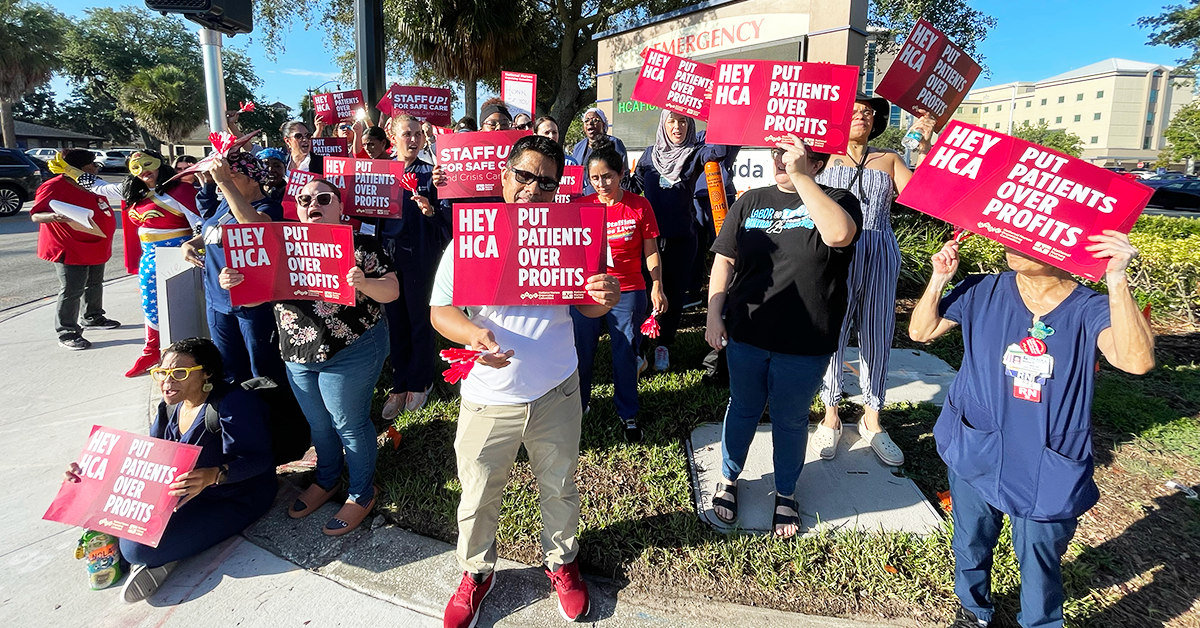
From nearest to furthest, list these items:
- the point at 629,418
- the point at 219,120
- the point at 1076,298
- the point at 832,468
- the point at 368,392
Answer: the point at 1076,298
the point at 368,392
the point at 832,468
the point at 629,418
the point at 219,120

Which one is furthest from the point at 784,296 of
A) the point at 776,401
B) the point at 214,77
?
the point at 214,77

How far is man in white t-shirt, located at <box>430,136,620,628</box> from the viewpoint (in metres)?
2.25

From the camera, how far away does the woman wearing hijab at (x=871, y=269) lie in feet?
11.6

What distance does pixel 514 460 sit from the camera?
2.46 m

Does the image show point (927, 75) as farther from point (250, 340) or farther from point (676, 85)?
point (250, 340)

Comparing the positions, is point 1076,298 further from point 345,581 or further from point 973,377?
point 345,581

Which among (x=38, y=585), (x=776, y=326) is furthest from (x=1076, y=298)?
(x=38, y=585)

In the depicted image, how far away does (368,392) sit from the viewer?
3.09 m

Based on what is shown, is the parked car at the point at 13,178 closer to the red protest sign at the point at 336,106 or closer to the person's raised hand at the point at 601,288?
the red protest sign at the point at 336,106

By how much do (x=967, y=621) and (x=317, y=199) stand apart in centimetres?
336

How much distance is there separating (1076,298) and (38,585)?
4.32 m

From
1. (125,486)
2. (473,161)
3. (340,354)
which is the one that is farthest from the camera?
(473,161)

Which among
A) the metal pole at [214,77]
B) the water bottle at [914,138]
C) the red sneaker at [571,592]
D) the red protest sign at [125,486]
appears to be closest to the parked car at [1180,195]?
the water bottle at [914,138]

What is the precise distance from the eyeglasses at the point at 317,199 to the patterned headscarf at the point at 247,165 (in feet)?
2.73
